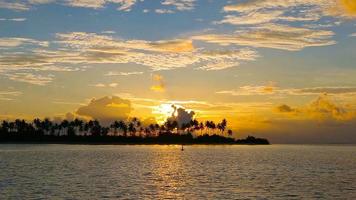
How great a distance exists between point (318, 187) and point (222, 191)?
1826 cm

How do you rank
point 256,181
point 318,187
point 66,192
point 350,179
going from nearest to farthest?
point 66,192 → point 318,187 → point 256,181 → point 350,179

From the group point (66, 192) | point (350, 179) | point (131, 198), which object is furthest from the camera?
point (350, 179)

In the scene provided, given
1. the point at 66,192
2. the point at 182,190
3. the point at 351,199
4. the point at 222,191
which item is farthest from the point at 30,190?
the point at 351,199

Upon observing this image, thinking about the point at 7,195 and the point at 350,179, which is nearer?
the point at 7,195

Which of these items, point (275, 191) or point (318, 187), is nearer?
point (275, 191)

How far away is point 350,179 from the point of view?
305ft

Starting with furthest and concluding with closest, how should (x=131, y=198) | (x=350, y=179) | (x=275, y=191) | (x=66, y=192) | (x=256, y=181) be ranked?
(x=350, y=179) → (x=256, y=181) → (x=275, y=191) → (x=66, y=192) → (x=131, y=198)

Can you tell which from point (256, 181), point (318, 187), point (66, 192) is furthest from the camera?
point (256, 181)

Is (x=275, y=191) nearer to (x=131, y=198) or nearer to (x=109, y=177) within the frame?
(x=131, y=198)

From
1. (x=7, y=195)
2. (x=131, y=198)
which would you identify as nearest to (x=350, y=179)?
(x=131, y=198)

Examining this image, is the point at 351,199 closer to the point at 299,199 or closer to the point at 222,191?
the point at 299,199

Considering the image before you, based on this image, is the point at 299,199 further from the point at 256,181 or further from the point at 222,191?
the point at 256,181

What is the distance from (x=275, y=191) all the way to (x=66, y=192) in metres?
30.7

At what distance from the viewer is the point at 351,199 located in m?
63.8
